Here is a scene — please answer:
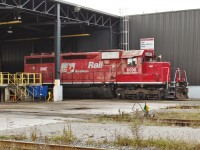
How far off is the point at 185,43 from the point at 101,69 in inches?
291

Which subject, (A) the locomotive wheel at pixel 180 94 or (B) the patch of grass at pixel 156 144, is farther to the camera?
(A) the locomotive wheel at pixel 180 94

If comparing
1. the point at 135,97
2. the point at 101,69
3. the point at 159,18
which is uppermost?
the point at 159,18

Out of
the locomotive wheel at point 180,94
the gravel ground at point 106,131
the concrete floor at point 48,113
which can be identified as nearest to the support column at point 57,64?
the concrete floor at point 48,113

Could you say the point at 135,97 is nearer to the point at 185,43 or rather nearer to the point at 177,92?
the point at 177,92

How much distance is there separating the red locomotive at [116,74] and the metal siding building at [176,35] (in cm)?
130

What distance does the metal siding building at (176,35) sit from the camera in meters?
32.0

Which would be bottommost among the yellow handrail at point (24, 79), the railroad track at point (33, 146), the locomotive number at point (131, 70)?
the railroad track at point (33, 146)

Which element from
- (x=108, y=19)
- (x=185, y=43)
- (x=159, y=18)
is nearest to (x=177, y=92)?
(x=185, y=43)

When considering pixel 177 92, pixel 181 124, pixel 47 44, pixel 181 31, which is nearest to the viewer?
pixel 181 124

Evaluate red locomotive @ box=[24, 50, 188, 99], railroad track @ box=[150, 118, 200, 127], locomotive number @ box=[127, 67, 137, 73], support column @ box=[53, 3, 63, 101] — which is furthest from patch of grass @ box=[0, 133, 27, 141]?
locomotive number @ box=[127, 67, 137, 73]

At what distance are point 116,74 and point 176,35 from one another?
654cm

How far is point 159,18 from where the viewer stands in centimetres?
3369

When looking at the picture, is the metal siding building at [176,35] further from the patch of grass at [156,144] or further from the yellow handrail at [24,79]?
the patch of grass at [156,144]

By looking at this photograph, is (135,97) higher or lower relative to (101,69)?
lower
